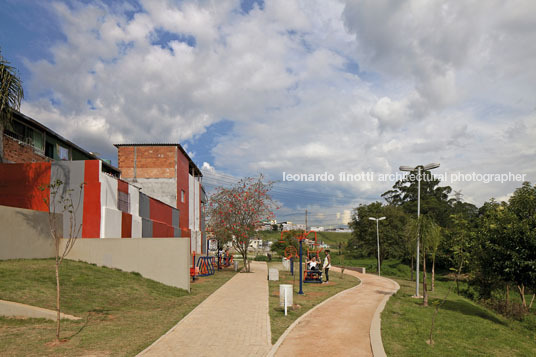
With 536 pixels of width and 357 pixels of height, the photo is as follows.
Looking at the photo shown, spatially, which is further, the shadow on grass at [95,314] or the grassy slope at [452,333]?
the shadow on grass at [95,314]

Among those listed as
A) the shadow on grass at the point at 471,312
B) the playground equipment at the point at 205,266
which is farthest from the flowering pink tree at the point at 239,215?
the shadow on grass at the point at 471,312

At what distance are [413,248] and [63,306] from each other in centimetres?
1563

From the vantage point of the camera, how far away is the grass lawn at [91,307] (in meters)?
8.52

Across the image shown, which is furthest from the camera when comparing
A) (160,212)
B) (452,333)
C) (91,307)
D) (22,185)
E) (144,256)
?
(160,212)

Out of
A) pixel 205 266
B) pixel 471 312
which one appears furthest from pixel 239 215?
pixel 471 312

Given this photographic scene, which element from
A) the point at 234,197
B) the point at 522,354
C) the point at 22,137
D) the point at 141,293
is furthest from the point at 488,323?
the point at 22,137

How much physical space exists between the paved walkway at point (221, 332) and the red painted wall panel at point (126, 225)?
9.21m

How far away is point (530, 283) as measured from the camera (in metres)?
13.7

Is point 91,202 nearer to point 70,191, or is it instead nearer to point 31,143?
point 70,191

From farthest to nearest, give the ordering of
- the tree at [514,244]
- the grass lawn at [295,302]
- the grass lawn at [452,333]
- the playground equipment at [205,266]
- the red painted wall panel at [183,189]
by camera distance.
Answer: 1. the red painted wall panel at [183,189]
2. the playground equipment at [205,266]
3. the tree at [514,244]
4. the grass lawn at [295,302]
5. the grass lawn at [452,333]

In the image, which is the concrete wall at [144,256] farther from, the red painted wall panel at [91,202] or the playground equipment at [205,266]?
the playground equipment at [205,266]

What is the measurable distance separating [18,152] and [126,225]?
287 inches

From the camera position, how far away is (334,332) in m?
10.1

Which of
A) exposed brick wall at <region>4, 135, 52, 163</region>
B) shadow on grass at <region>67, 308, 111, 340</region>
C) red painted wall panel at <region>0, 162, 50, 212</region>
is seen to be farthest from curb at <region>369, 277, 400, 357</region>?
exposed brick wall at <region>4, 135, 52, 163</region>
